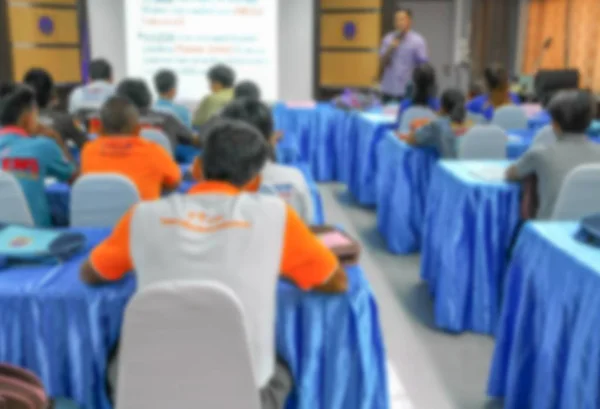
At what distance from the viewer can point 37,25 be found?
305 inches

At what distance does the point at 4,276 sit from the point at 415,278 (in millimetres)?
2569

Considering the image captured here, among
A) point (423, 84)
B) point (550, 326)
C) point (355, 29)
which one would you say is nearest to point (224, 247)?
point (550, 326)

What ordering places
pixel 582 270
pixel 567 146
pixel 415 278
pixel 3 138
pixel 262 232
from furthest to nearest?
pixel 415 278, pixel 3 138, pixel 567 146, pixel 582 270, pixel 262 232

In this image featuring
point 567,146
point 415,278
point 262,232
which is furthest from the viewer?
point 415,278

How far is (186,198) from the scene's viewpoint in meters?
1.61

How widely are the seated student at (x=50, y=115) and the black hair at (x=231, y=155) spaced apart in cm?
252

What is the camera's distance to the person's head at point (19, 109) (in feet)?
9.80

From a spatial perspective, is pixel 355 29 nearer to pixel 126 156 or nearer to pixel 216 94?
pixel 216 94

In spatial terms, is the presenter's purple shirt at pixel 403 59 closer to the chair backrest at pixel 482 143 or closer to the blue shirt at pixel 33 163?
the chair backrest at pixel 482 143

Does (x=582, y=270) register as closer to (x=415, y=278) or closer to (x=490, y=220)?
(x=490, y=220)

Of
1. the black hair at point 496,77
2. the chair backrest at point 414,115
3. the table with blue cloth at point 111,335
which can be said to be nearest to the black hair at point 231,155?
the table with blue cloth at point 111,335

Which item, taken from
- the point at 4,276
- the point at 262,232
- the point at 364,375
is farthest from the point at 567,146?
the point at 4,276

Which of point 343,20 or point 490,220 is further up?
point 343,20

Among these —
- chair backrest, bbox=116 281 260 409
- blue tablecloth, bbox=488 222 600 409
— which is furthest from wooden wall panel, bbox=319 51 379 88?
chair backrest, bbox=116 281 260 409
